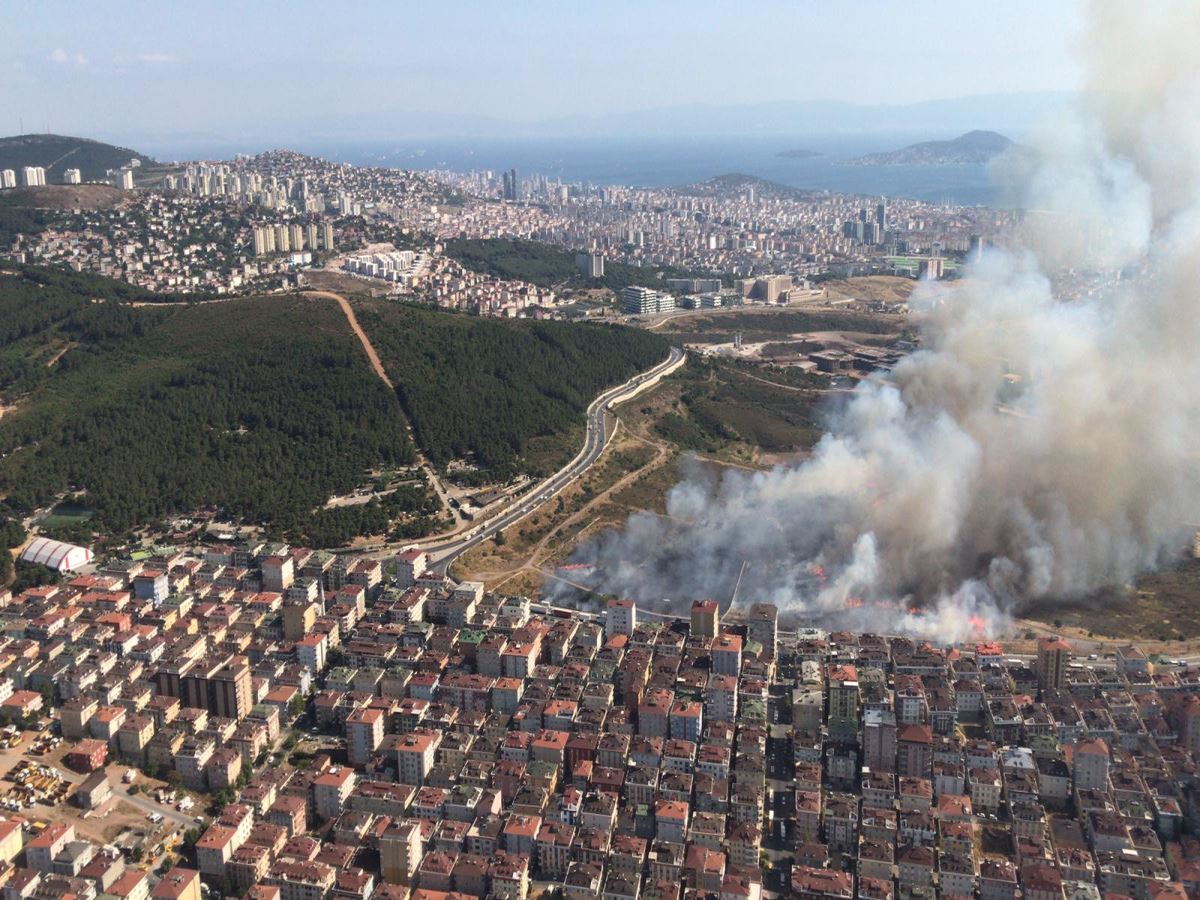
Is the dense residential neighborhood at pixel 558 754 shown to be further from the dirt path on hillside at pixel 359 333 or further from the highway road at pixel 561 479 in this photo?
the dirt path on hillside at pixel 359 333

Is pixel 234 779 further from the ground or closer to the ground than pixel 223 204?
closer to the ground

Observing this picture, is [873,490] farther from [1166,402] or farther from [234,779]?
[234,779]

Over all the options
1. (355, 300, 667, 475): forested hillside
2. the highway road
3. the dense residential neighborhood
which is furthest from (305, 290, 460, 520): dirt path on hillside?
the dense residential neighborhood

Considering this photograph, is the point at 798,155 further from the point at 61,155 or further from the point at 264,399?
the point at 264,399

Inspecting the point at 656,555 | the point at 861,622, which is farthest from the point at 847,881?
the point at 656,555

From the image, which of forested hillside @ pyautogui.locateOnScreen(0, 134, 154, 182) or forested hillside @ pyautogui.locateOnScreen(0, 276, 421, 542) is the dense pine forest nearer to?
forested hillside @ pyautogui.locateOnScreen(0, 276, 421, 542)

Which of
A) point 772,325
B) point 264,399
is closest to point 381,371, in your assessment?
point 264,399

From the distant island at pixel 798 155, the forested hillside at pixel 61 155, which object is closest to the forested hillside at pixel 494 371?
the forested hillside at pixel 61 155
